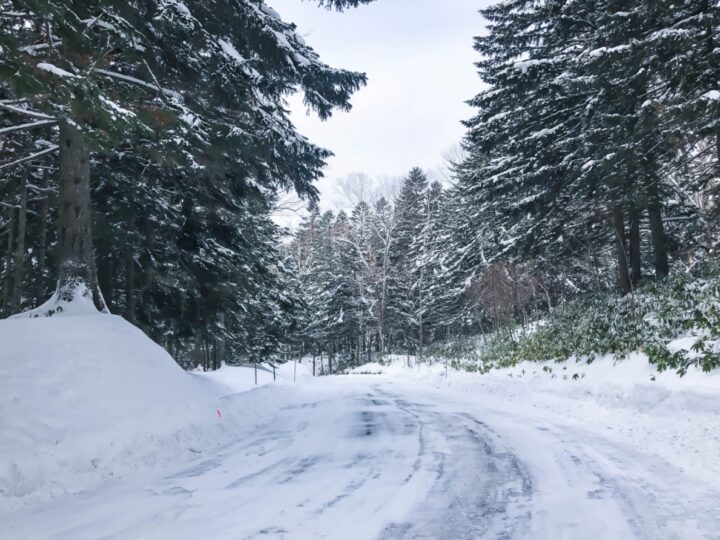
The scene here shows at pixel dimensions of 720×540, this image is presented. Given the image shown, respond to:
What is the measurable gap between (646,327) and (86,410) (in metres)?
11.1

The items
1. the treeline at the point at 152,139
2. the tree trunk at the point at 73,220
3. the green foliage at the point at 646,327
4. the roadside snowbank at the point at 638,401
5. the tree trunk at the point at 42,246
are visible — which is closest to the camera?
the roadside snowbank at the point at 638,401

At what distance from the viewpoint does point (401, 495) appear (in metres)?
4.32

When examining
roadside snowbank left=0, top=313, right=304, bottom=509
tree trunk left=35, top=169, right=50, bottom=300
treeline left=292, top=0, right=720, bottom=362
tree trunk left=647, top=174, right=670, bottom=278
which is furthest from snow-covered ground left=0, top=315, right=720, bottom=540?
tree trunk left=35, top=169, right=50, bottom=300

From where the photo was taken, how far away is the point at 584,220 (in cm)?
1617

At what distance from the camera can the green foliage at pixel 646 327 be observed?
820 centimetres

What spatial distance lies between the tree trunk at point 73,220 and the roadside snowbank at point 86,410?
1012 mm

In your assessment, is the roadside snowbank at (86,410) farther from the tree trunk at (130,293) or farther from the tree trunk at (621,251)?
the tree trunk at (621,251)

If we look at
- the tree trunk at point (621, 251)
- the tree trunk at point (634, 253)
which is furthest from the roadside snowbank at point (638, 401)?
the tree trunk at point (634, 253)

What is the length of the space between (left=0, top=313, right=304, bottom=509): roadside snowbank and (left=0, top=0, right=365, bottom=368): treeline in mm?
1332

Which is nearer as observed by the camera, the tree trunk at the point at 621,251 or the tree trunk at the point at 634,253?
the tree trunk at the point at 621,251

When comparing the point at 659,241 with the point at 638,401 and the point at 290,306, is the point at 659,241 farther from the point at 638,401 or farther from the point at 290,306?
the point at 290,306

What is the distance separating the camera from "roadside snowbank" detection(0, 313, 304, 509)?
15.7ft

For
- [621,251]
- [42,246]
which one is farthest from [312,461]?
[621,251]

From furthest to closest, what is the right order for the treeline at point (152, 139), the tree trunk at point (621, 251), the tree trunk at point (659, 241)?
the tree trunk at point (621, 251) → the tree trunk at point (659, 241) → the treeline at point (152, 139)
